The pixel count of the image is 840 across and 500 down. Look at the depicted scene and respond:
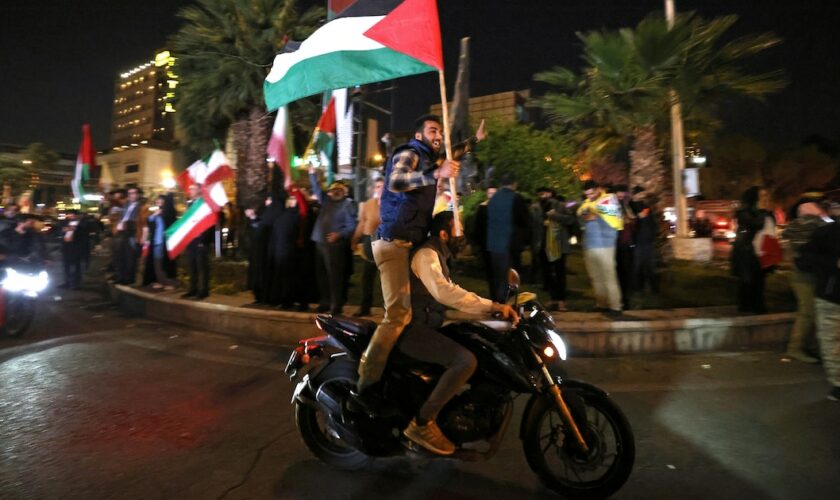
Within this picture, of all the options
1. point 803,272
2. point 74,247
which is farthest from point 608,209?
point 74,247

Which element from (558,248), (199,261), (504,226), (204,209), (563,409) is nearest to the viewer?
(563,409)

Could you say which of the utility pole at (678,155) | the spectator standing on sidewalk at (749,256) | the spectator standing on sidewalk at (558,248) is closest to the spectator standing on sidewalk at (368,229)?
the spectator standing on sidewalk at (558,248)

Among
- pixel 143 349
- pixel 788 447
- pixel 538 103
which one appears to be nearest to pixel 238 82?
pixel 538 103

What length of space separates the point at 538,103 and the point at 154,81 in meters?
115

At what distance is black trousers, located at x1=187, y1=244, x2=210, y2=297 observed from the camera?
8.70m

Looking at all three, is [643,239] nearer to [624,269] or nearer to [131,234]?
[624,269]

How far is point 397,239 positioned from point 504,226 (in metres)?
3.86

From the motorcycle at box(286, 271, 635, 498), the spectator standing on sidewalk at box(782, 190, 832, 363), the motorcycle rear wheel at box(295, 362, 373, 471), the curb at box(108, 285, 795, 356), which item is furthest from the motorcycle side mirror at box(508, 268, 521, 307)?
the spectator standing on sidewalk at box(782, 190, 832, 363)

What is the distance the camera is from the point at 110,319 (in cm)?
886

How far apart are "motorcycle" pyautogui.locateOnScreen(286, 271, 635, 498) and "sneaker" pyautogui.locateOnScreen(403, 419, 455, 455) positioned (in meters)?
0.06

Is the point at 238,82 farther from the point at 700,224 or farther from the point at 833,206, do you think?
the point at 700,224

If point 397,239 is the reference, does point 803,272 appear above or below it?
below

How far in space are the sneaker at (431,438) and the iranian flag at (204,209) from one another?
6.26 m

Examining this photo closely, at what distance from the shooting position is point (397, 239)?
340 centimetres
